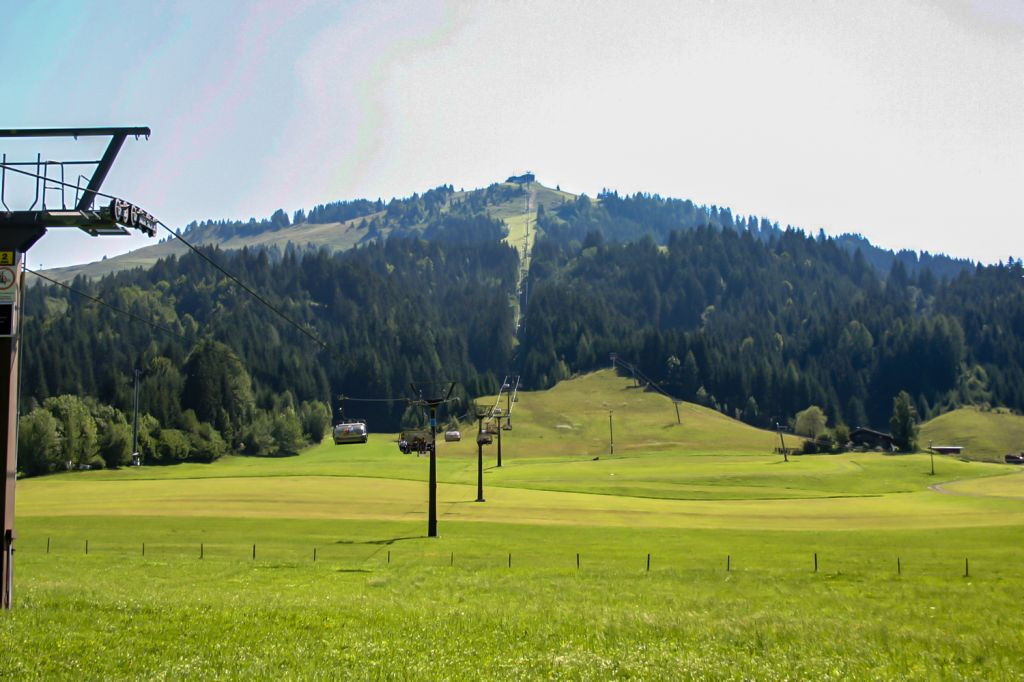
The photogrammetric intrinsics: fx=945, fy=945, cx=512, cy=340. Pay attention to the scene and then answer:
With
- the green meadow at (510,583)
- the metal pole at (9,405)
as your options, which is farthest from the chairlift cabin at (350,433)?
the metal pole at (9,405)

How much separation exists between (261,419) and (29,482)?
74989 mm

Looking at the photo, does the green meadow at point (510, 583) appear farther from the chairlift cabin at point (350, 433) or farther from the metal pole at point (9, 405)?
the chairlift cabin at point (350, 433)

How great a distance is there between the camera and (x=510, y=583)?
4097cm

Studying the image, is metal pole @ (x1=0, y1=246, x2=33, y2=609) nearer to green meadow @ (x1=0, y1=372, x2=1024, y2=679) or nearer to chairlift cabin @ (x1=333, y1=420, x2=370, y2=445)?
green meadow @ (x1=0, y1=372, x2=1024, y2=679)

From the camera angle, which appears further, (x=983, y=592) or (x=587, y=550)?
(x=587, y=550)

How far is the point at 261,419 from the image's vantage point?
199500mm

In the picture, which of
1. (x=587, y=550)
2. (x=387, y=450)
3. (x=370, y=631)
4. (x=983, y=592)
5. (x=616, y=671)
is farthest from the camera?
(x=387, y=450)

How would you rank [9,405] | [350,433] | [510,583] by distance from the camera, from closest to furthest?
[9,405] → [510,583] → [350,433]

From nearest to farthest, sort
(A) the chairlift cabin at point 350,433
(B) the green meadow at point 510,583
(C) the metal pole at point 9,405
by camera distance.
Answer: (B) the green meadow at point 510,583 < (C) the metal pole at point 9,405 < (A) the chairlift cabin at point 350,433

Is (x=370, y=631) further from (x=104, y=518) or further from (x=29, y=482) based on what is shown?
(x=29, y=482)

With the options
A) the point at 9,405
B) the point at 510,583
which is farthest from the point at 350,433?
the point at 9,405

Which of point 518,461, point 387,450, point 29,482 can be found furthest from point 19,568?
point 387,450

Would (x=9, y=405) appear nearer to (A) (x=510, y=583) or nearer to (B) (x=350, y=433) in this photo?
(A) (x=510, y=583)

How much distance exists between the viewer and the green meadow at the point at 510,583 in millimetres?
22000
